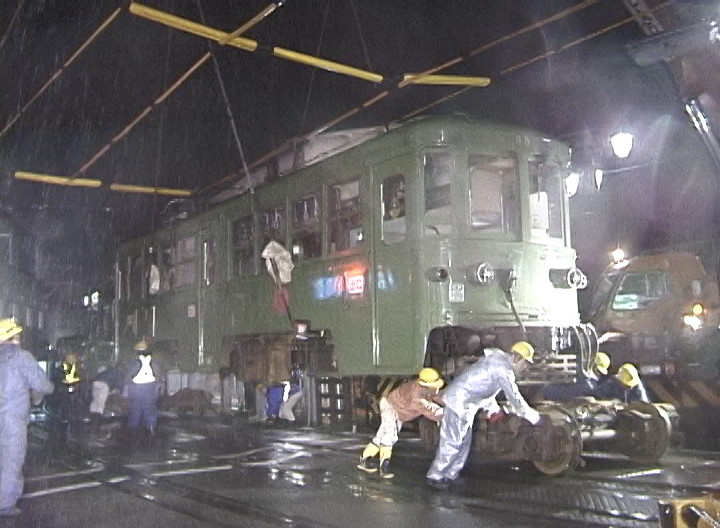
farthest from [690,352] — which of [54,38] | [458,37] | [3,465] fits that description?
[54,38]

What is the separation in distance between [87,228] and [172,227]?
6961 millimetres

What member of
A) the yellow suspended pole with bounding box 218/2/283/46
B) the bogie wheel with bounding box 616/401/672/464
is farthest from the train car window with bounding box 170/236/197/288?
the bogie wheel with bounding box 616/401/672/464

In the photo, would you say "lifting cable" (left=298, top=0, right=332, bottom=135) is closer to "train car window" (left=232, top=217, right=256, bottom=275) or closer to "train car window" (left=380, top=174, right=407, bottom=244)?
"train car window" (left=232, top=217, right=256, bottom=275)

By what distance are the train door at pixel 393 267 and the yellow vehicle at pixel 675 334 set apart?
3.98 meters

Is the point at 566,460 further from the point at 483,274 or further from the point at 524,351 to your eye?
the point at 483,274

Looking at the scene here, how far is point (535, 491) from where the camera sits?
6.61 meters

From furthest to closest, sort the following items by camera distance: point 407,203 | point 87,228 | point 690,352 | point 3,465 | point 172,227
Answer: point 87,228
point 172,227
point 690,352
point 407,203
point 3,465

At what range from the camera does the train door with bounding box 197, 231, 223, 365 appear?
11.6 meters

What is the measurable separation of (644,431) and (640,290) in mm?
4065

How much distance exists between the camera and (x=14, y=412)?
6395 millimetres

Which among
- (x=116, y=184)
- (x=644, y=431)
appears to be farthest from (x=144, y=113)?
(x=644, y=431)

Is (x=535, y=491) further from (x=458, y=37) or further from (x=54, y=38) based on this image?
(x=54, y=38)

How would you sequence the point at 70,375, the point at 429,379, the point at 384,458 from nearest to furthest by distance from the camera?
the point at 429,379 → the point at 384,458 → the point at 70,375

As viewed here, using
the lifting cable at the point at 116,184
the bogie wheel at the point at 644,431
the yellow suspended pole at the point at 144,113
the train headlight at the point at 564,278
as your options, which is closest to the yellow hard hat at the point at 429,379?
the train headlight at the point at 564,278
